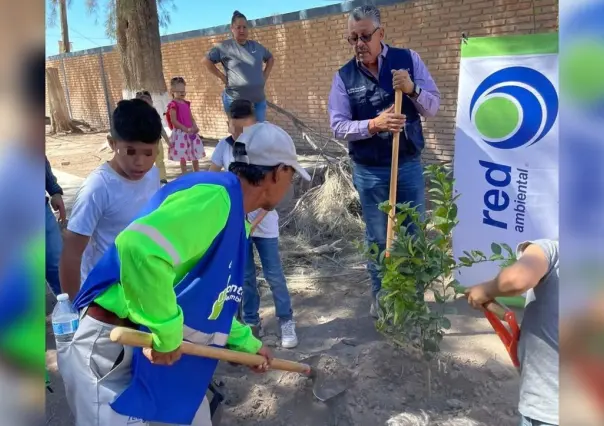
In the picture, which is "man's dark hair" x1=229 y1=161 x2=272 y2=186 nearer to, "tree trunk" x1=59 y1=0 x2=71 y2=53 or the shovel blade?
the shovel blade

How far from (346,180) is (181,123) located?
9.06ft

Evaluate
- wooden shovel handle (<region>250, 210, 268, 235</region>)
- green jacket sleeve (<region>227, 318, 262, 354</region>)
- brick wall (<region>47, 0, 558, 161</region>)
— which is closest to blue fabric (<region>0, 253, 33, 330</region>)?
green jacket sleeve (<region>227, 318, 262, 354</region>)

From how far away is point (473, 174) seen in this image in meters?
3.84

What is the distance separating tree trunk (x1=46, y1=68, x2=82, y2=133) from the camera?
17.2 m

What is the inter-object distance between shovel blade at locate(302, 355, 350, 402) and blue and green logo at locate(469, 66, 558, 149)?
187cm

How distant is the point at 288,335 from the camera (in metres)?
3.50

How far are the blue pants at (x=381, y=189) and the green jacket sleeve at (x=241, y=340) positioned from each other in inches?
→ 52.5

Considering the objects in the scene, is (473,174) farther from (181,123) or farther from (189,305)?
(181,123)

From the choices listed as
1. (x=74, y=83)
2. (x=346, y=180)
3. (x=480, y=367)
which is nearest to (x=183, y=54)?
(x=74, y=83)

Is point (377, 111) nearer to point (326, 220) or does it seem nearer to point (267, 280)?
point (267, 280)

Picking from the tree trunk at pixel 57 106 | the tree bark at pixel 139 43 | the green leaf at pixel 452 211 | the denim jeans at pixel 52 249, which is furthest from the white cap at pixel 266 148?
the tree trunk at pixel 57 106

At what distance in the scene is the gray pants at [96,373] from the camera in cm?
168

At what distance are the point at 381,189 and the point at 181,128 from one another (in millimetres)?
4744

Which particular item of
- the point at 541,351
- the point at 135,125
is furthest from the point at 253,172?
the point at 541,351
